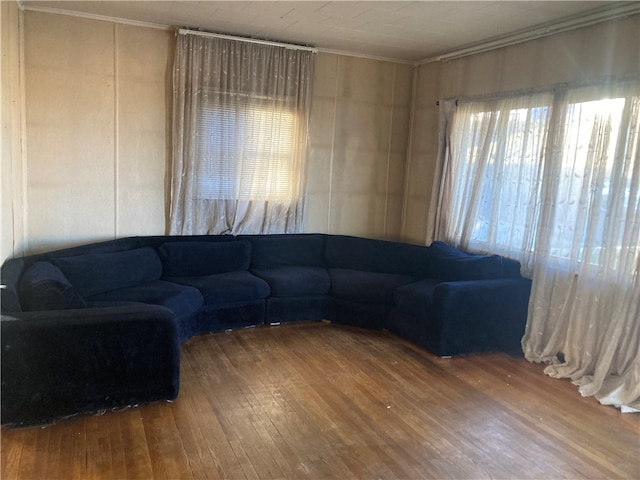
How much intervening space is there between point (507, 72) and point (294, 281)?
2.70 meters

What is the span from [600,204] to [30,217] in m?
4.55

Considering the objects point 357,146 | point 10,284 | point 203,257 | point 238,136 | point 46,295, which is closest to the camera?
point 46,295

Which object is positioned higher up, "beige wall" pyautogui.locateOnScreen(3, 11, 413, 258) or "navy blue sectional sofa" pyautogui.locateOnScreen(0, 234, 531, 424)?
"beige wall" pyautogui.locateOnScreen(3, 11, 413, 258)

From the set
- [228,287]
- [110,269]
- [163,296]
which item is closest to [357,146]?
[228,287]

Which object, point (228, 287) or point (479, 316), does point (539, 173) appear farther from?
point (228, 287)

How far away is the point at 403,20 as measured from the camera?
161 inches

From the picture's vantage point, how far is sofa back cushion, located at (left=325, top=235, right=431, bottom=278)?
5.06m

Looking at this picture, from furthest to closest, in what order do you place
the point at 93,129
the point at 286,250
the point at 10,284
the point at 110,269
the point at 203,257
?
the point at 286,250 → the point at 203,257 → the point at 93,129 → the point at 110,269 → the point at 10,284

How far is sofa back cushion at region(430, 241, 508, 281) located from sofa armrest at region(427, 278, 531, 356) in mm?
148

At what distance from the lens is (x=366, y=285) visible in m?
4.71

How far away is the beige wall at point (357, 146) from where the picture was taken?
5.40 m

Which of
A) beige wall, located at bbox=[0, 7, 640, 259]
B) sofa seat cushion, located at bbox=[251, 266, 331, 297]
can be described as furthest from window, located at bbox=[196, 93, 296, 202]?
sofa seat cushion, located at bbox=[251, 266, 331, 297]

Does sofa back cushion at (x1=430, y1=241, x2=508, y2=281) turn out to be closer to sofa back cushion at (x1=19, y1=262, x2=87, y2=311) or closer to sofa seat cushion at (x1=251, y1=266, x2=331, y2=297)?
sofa seat cushion at (x1=251, y1=266, x2=331, y2=297)

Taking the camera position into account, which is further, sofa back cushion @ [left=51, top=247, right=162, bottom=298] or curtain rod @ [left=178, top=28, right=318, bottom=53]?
curtain rod @ [left=178, top=28, right=318, bottom=53]
